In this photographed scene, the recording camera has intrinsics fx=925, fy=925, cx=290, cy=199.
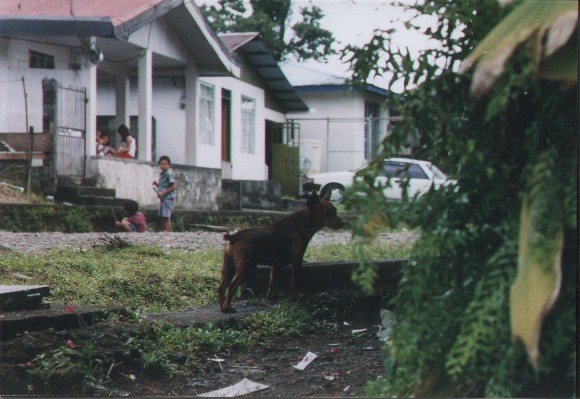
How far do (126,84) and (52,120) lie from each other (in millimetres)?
3929

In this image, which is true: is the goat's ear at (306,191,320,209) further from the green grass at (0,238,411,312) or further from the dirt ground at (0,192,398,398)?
the dirt ground at (0,192,398,398)

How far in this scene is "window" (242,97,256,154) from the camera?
22.2 m

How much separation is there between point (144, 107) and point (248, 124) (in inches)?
293

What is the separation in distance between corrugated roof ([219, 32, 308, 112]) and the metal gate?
7500 millimetres

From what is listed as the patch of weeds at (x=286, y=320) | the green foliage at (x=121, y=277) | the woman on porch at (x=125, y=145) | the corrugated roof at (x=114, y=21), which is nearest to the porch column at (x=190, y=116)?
the corrugated roof at (x=114, y=21)

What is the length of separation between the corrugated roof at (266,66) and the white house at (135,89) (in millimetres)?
55

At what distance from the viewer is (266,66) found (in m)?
22.3

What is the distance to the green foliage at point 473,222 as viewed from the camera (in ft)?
9.29

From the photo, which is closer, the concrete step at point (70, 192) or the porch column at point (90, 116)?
the concrete step at point (70, 192)

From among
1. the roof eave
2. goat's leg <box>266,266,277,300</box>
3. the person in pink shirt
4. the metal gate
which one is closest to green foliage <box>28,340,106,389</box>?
goat's leg <box>266,266,277,300</box>

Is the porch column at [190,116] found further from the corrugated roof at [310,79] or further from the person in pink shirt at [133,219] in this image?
the corrugated roof at [310,79]

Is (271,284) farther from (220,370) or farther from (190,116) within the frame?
(190,116)

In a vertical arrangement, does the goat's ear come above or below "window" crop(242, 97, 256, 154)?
below

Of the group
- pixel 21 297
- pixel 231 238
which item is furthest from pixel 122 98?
pixel 21 297
